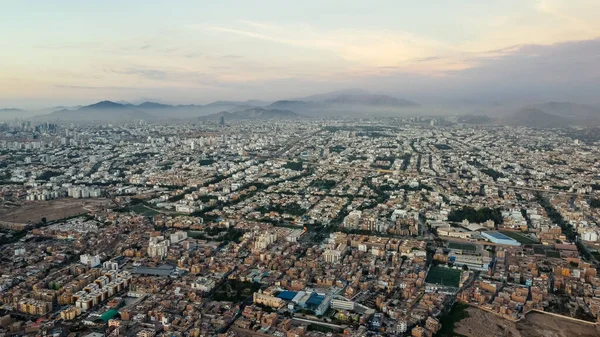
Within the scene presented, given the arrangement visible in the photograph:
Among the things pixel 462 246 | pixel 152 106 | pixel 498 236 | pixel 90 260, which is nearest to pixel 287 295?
pixel 90 260

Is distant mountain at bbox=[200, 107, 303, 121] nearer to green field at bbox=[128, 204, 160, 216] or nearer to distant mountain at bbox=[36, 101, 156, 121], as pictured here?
distant mountain at bbox=[36, 101, 156, 121]

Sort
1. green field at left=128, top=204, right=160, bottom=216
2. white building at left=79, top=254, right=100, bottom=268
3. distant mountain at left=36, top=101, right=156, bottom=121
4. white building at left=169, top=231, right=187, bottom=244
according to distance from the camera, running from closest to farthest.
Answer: white building at left=79, top=254, right=100, bottom=268, white building at left=169, top=231, right=187, bottom=244, green field at left=128, top=204, right=160, bottom=216, distant mountain at left=36, top=101, right=156, bottom=121

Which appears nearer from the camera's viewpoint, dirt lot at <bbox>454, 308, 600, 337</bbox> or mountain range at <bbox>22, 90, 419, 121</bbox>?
dirt lot at <bbox>454, 308, 600, 337</bbox>

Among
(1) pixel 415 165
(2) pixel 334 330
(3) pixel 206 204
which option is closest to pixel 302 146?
(1) pixel 415 165

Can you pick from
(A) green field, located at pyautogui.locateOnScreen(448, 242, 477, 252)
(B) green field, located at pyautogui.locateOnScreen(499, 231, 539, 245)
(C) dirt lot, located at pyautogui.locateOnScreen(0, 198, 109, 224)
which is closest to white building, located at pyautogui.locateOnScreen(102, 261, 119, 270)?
(C) dirt lot, located at pyautogui.locateOnScreen(0, 198, 109, 224)

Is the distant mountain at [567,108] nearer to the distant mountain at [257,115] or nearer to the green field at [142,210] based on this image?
the distant mountain at [257,115]

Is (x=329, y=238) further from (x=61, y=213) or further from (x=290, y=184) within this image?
(x=61, y=213)
